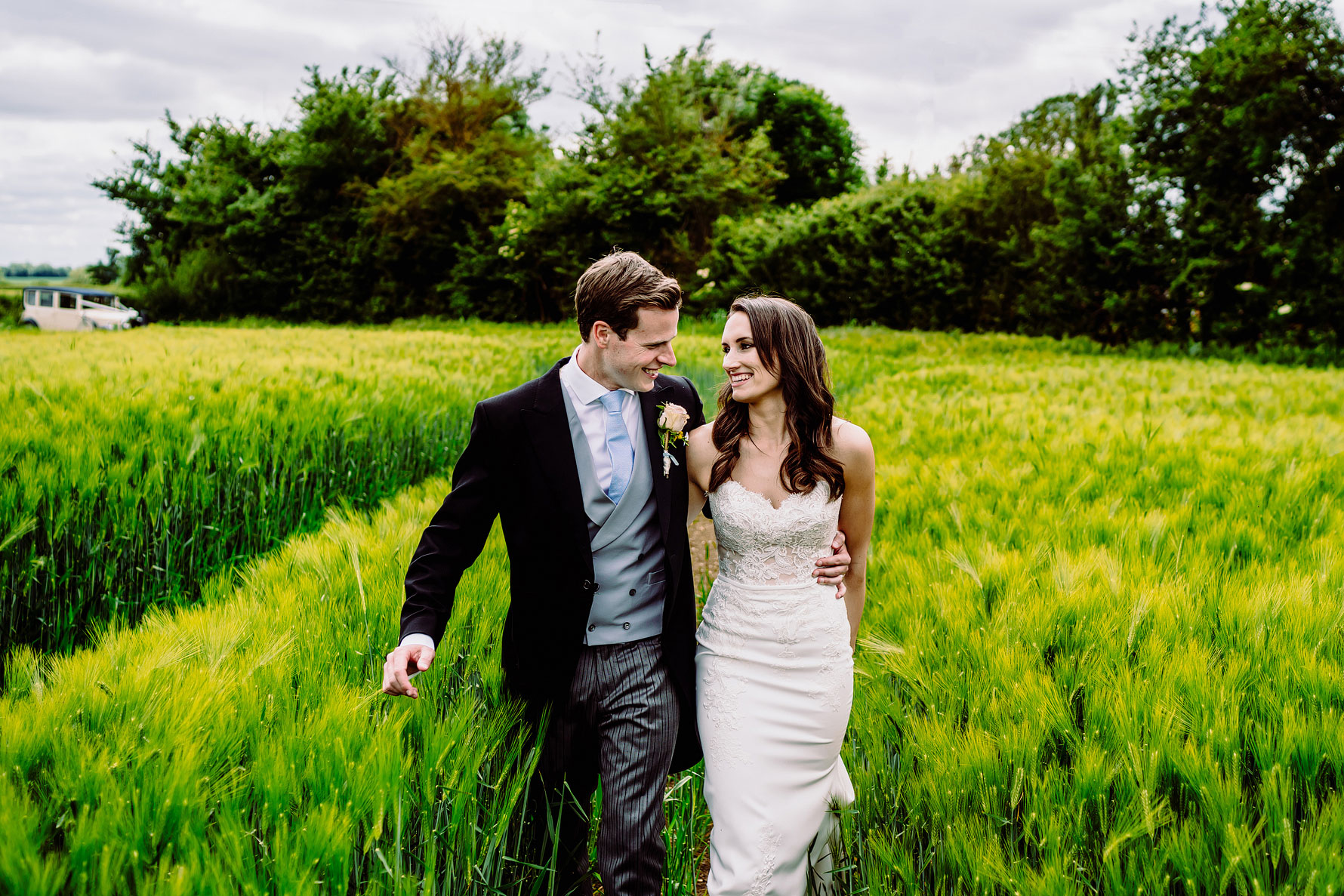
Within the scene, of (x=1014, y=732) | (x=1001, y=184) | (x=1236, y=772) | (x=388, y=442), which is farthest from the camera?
(x=1001, y=184)

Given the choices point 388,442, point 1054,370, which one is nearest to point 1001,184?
point 1054,370

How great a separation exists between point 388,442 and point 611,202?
18.2m

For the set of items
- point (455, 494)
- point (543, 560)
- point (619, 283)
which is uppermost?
point (619, 283)

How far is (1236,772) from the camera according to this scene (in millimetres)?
1442

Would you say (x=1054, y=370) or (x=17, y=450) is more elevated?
(x=1054, y=370)

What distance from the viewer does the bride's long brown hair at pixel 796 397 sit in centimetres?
216

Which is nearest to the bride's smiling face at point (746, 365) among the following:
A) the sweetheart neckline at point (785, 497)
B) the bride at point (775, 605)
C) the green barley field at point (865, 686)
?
the bride at point (775, 605)

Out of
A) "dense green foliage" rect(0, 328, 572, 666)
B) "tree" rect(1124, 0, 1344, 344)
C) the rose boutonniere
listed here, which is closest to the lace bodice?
the rose boutonniere

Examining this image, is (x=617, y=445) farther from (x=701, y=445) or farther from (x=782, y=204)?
(x=782, y=204)

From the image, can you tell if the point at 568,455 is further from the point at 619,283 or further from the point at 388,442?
the point at 388,442

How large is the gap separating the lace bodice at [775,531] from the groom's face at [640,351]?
16.2 inches

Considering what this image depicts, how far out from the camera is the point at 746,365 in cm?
217

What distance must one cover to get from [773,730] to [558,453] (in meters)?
0.85

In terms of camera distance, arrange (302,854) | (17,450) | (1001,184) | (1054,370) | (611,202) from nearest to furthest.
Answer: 1. (302,854)
2. (17,450)
3. (1054,370)
4. (1001,184)
5. (611,202)
